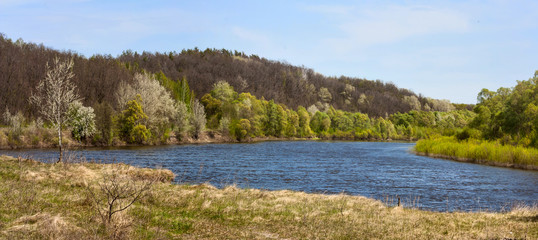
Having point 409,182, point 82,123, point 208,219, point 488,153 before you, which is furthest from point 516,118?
point 82,123

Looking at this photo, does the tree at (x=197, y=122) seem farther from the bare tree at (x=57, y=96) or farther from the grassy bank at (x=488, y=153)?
the bare tree at (x=57, y=96)

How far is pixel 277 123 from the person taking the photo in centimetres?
13962

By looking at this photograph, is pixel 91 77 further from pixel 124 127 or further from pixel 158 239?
pixel 158 239

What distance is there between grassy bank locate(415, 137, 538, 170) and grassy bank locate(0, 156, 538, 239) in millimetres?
36683

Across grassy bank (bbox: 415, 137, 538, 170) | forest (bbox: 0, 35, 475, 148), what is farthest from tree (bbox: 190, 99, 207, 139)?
grassy bank (bbox: 415, 137, 538, 170)

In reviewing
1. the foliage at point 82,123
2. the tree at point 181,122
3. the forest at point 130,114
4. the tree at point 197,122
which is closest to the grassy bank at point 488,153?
the forest at point 130,114

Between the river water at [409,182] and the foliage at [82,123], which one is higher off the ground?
the foliage at [82,123]

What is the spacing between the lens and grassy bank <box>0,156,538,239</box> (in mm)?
10609

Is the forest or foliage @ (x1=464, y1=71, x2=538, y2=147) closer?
foliage @ (x1=464, y1=71, x2=538, y2=147)

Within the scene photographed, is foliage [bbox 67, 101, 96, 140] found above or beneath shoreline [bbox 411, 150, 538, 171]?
above

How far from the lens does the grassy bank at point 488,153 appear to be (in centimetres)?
4738

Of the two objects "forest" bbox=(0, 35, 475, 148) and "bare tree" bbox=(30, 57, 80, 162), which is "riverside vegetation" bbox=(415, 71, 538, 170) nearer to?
"forest" bbox=(0, 35, 475, 148)

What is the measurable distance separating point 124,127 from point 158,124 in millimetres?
10102

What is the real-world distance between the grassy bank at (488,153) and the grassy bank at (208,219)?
36683mm
